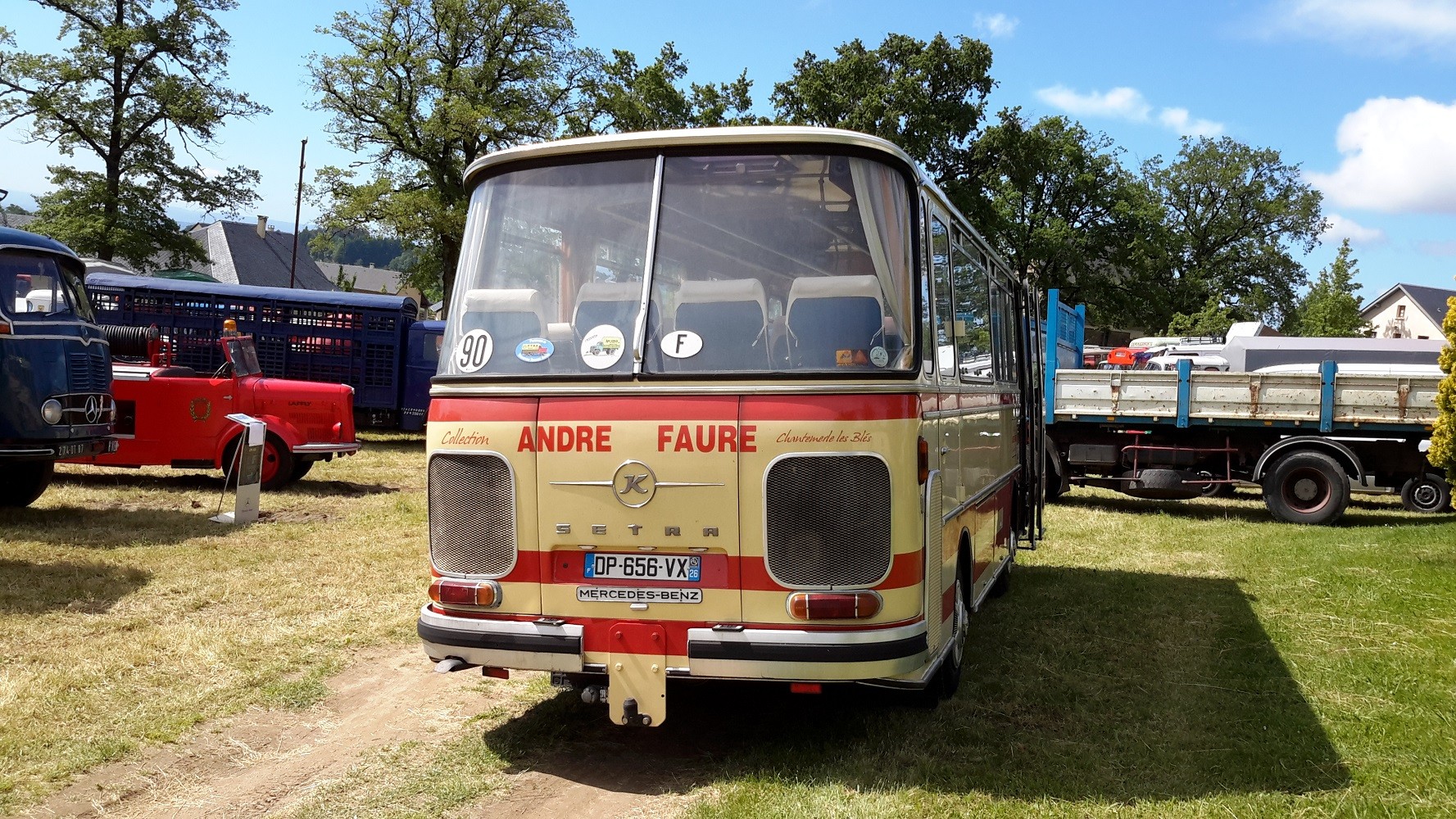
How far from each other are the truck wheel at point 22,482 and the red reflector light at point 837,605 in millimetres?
10253

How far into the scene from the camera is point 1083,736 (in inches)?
228

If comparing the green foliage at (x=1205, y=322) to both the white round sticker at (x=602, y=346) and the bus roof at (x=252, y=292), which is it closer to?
the bus roof at (x=252, y=292)

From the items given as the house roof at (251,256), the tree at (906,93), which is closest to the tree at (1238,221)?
the tree at (906,93)

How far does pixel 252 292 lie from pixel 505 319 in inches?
700

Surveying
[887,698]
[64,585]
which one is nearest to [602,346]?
[887,698]

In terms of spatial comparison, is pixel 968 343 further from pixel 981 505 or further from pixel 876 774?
pixel 876 774

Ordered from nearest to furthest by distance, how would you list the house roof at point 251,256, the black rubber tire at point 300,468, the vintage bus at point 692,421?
the vintage bus at point 692,421, the black rubber tire at point 300,468, the house roof at point 251,256

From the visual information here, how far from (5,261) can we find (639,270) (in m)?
9.23

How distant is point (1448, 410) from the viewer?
10.7m

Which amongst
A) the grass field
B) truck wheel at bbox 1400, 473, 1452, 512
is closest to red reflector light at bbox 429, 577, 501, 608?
the grass field

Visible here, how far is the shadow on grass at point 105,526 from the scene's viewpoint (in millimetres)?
10641

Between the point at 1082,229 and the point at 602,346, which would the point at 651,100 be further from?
the point at 602,346

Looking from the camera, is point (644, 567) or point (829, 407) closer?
point (829, 407)

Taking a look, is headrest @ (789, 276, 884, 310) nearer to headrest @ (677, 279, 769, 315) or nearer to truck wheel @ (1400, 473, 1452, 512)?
→ headrest @ (677, 279, 769, 315)
